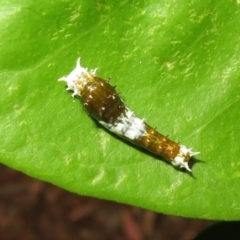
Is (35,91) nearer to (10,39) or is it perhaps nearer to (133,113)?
(10,39)

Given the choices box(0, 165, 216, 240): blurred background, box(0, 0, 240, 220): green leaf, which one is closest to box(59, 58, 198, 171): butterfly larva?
box(0, 0, 240, 220): green leaf

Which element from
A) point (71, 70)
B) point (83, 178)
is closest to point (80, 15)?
point (71, 70)

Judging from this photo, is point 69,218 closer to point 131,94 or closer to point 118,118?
point 118,118

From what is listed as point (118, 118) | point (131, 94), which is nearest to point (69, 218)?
point (118, 118)

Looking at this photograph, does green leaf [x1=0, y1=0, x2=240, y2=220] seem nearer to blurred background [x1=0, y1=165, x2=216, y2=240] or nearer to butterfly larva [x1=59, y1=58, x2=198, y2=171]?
butterfly larva [x1=59, y1=58, x2=198, y2=171]

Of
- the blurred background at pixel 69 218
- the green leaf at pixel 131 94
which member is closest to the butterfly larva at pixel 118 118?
the green leaf at pixel 131 94
